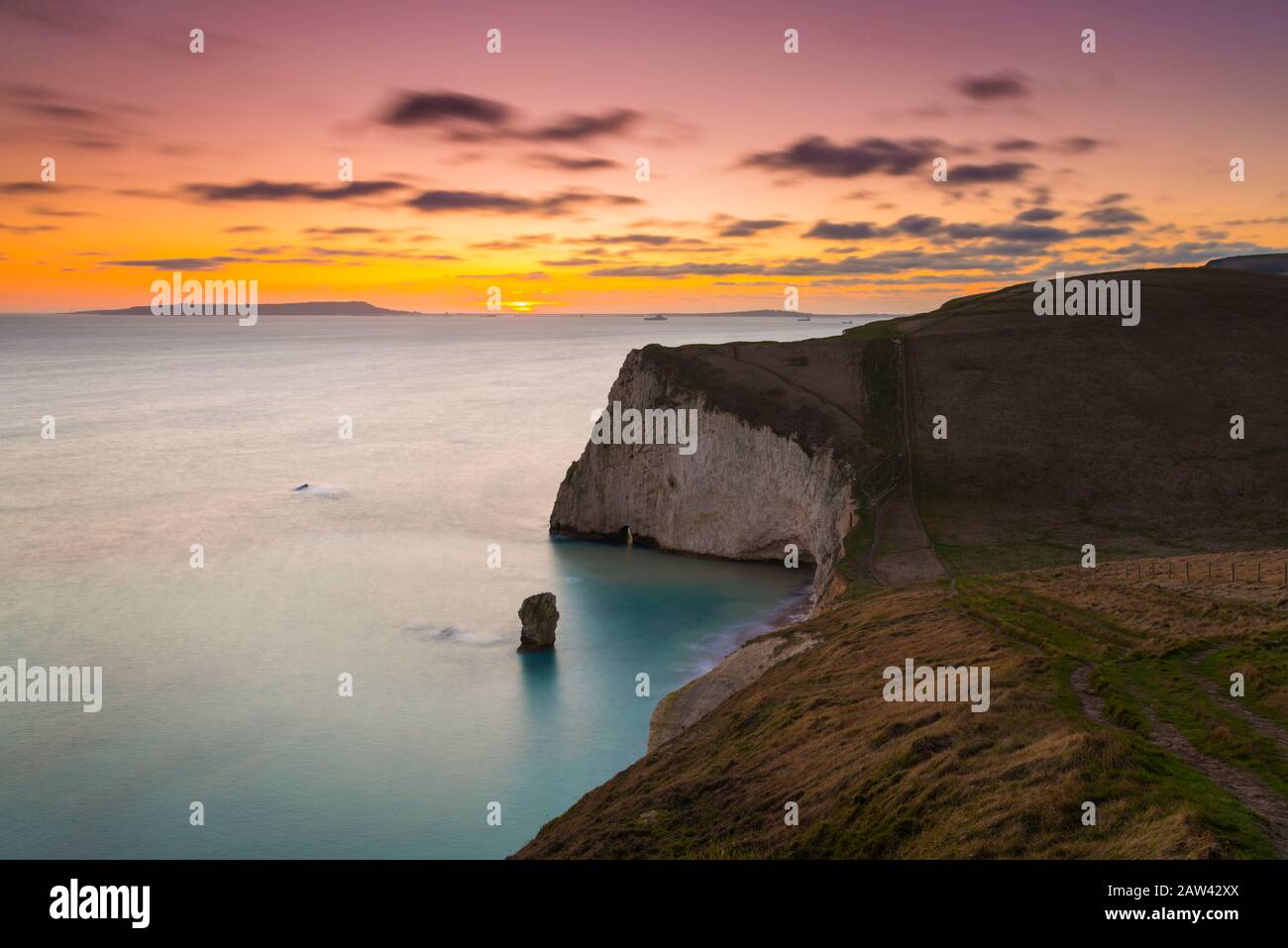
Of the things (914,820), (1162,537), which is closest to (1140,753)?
(914,820)

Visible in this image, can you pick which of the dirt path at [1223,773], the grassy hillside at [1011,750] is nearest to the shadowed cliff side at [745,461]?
the grassy hillside at [1011,750]

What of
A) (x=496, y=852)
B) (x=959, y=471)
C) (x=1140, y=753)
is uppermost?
(x=959, y=471)

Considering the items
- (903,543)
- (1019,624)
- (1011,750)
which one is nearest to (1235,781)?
(1011,750)

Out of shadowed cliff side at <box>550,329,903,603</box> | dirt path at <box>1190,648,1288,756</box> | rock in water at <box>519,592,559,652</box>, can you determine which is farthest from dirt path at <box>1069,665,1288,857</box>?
shadowed cliff side at <box>550,329,903,603</box>

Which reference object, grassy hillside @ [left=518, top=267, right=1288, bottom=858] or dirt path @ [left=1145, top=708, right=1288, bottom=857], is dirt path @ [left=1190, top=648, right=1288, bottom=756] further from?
dirt path @ [left=1145, top=708, right=1288, bottom=857]

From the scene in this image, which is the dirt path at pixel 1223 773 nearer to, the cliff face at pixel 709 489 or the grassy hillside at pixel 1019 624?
the grassy hillside at pixel 1019 624

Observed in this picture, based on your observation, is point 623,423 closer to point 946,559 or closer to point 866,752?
point 946,559
